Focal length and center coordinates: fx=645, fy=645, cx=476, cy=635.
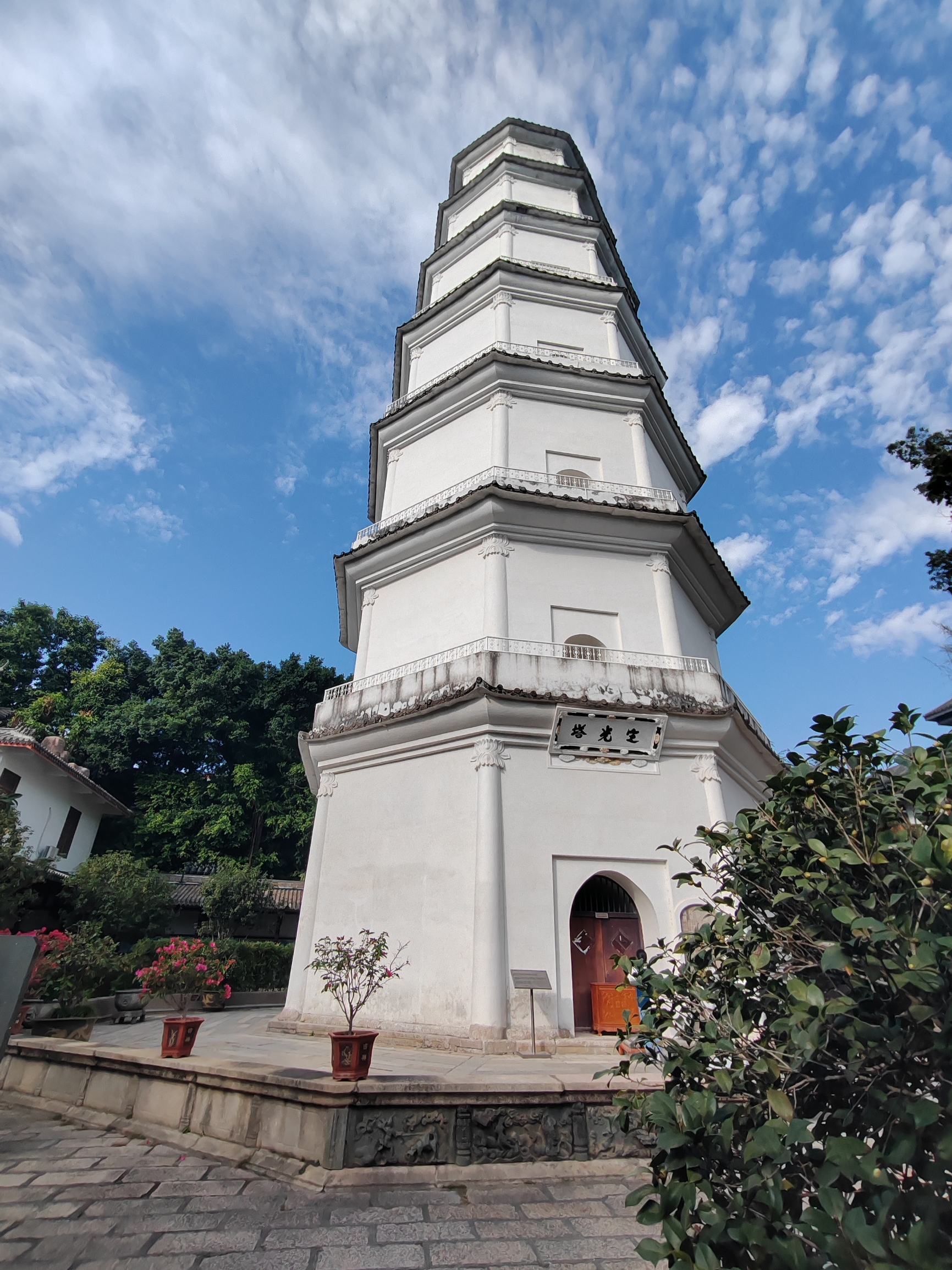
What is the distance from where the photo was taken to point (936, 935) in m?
1.70

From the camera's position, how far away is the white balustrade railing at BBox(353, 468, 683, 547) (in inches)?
519

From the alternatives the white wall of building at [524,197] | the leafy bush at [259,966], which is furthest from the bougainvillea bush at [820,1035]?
the white wall of building at [524,197]

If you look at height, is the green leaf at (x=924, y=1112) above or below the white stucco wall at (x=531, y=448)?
below

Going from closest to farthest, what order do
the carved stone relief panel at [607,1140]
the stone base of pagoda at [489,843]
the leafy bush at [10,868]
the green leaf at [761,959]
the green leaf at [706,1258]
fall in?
the green leaf at [706,1258] < the green leaf at [761,959] < the carved stone relief panel at [607,1140] < the stone base of pagoda at [489,843] < the leafy bush at [10,868]

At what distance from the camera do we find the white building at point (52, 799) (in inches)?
877

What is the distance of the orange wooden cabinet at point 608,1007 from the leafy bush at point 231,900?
1554 cm

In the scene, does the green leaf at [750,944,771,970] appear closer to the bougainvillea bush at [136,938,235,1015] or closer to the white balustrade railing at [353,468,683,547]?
the bougainvillea bush at [136,938,235,1015]

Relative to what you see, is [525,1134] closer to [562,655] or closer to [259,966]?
[562,655]

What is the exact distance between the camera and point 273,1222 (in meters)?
3.89

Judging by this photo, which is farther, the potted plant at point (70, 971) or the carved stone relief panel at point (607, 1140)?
the potted plant at point (70, 971)

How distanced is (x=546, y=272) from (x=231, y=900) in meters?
21.3

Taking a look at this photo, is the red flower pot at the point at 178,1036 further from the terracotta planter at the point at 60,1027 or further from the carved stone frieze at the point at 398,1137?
the terracotta planter at the point at 60,1027

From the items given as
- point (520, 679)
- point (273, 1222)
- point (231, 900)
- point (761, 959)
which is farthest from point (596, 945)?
point (231, 900)

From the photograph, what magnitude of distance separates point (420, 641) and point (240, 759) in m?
23.8
